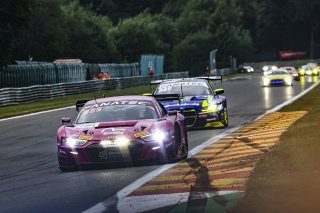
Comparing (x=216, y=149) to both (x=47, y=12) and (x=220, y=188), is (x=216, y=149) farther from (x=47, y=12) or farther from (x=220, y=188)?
(x=47, y=12)

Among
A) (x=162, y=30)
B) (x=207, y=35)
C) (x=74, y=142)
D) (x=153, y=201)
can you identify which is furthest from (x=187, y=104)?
(x=162, y=30)

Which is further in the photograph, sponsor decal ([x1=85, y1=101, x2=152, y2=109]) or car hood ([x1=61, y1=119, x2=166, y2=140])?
sponsor decal ([x1=85, y1=101, x2=152, y2=109])

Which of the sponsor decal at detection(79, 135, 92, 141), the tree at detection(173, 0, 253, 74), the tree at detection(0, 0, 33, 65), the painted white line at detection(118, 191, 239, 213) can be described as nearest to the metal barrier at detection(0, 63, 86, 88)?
the tree at detection(0, 0, 33, 65)

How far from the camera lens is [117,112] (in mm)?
13023

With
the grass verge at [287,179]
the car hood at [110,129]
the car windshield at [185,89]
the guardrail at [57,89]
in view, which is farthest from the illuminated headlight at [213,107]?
the guardrail at [57,89]

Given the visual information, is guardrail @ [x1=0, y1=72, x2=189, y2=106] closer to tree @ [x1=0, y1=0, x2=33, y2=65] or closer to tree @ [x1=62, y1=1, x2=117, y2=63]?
tree @ [x1=0, y1=0, x2=33, y2=65]

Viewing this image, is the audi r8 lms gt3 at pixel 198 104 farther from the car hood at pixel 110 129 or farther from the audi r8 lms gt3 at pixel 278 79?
the audi r8 lms gt3 at pixel 278 79

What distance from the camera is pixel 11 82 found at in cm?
4566

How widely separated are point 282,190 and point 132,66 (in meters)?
61.5

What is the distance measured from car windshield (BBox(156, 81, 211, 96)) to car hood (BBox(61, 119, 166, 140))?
24.7 feet

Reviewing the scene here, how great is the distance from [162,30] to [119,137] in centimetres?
10188

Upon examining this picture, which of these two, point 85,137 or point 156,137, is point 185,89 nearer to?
point 156,137

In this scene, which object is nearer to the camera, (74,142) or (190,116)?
(74,142)

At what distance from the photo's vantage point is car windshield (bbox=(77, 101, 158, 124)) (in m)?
12.9
